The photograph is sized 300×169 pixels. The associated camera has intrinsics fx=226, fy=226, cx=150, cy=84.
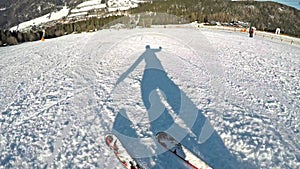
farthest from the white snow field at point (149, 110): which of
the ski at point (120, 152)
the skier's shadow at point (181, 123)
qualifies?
the ski at point (120, 152)

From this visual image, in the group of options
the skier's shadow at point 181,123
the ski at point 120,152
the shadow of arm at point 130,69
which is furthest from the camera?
the shadow of arm at point 130,69

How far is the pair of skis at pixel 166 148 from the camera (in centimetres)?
908

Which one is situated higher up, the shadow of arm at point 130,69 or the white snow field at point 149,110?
the shadow of arm at point 130,69

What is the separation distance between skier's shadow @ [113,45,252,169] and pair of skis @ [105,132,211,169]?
2.09ft

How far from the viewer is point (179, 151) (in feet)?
A: 32.3

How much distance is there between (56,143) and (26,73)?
13.4 meters

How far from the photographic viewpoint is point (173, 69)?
20.9 m

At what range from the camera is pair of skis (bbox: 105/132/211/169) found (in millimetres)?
9078

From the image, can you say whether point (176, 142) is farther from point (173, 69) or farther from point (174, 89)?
point (173, 69)

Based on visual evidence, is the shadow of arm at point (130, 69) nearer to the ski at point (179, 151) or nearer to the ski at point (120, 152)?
the ski at point (120, 152)

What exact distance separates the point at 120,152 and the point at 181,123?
4016 millimetres

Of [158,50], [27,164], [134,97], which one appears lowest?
[27,164]

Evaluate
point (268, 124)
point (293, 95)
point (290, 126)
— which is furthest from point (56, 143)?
point (293, 95)

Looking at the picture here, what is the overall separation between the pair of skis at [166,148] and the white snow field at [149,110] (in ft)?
0.82
